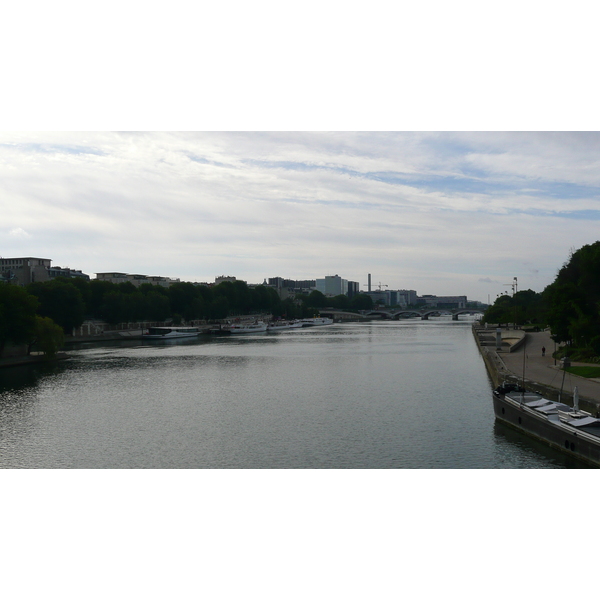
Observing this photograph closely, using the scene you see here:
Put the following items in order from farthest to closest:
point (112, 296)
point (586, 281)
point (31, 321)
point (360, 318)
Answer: point (360, 318), point (112, 296), point (31, 321), point (586, 281)

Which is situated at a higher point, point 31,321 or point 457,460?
point 31,321

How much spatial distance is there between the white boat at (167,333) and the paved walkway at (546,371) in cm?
4998

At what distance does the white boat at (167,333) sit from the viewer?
81.4 meters

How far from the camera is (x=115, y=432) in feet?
74.0

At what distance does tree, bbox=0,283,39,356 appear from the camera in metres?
43.1

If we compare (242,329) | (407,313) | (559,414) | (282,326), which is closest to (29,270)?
(242,329)

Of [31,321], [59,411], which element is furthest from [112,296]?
[59,411]

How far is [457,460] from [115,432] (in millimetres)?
12925

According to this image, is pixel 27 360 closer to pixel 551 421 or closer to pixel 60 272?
pixel 551 421

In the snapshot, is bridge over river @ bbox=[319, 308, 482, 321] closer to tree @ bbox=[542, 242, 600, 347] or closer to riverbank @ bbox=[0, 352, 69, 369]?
riverbank @ bbox=[0, 352, 69, 369]

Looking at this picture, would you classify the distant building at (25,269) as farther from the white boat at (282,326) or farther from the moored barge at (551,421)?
the moored barge at (551,421)

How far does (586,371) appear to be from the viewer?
1112 inches

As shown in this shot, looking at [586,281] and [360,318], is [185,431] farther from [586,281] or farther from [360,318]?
[360,318]

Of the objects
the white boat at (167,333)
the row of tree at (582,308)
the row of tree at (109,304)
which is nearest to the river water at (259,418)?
the row of tree at (109,304)
